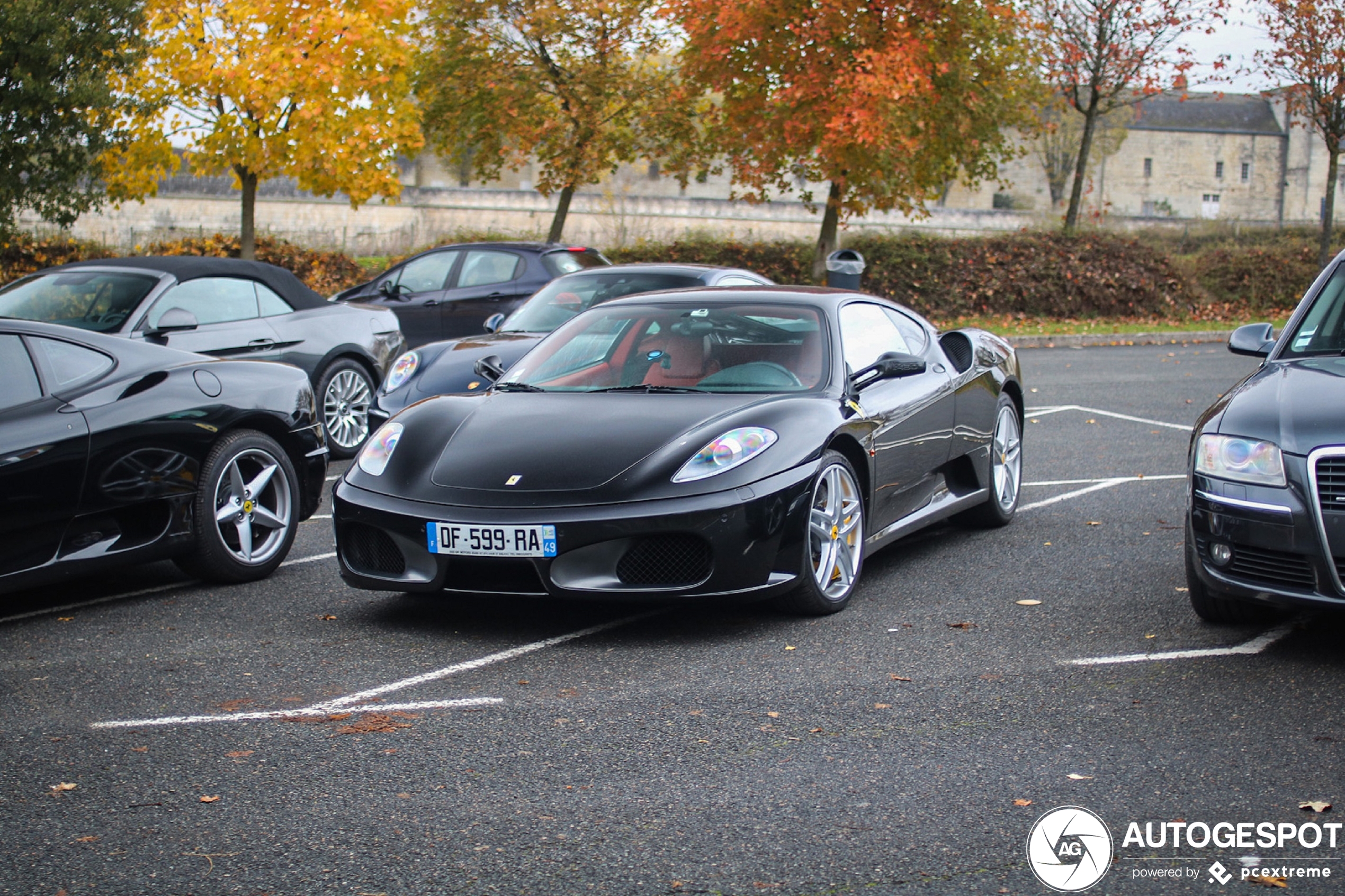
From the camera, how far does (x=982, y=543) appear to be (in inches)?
287

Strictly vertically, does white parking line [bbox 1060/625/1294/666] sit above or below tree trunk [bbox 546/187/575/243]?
below

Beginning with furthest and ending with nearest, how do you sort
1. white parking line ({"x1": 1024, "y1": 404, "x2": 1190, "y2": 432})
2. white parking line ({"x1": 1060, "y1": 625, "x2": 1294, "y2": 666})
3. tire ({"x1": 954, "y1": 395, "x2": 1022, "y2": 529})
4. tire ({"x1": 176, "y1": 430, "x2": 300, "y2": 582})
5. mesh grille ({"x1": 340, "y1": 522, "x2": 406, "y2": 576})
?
white parking line ({"x1": 1024, "y1": 404, "x2": 1190, "y2": 432})
tire ({"x1": 954, "y1": 395, "x2": 1022, "y2": 529})
tire ({"x1": 176, "y1": 430, "x2": 300, "y2": 582})
mesh grille ({"x1": 340, "y1": 522, "x2": 406, "y2": 576})
white parking line ({"x1": 1060, "y1": 625, "x2": 1294, "y2": 666})

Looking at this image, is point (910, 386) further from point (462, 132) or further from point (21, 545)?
point (462, 132)

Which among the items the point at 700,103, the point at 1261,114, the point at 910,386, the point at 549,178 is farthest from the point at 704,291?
the point at 1261,114

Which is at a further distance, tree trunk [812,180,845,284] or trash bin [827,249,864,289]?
tree trunk [812,180,845,284]

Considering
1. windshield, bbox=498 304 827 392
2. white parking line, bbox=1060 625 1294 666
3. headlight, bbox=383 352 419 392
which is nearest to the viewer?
white parking line, bbox=1060 625 1294 666

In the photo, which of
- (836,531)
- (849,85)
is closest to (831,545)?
(836,531)

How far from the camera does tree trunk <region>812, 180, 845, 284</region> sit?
24.5 metres

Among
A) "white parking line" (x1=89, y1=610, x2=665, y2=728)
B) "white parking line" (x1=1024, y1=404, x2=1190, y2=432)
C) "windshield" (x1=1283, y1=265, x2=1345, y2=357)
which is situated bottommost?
"white parking line" (x1=1024, y1=404, x2=1190, y2=432)

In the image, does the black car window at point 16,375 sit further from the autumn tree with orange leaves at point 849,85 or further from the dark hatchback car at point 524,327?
the autumn tree with orange leaves at point 849,85

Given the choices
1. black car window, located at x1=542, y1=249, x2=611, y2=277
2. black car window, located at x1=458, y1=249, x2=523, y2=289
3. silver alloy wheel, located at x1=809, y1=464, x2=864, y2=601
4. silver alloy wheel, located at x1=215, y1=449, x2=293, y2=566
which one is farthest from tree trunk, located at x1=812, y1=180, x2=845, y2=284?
silver alloy wheel, located at x1=809, y1=464, x2=864, y2=601

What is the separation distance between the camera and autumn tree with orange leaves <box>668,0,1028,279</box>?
22250 millimetres

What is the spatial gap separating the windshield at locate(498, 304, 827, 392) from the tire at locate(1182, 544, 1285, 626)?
1710mm

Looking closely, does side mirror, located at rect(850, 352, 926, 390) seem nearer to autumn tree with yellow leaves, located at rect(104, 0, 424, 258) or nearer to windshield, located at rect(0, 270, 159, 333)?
windshield, located at rect(0, 270, 159, 333)
